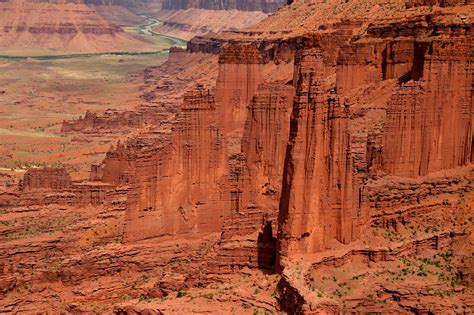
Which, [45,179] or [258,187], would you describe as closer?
[258,187]

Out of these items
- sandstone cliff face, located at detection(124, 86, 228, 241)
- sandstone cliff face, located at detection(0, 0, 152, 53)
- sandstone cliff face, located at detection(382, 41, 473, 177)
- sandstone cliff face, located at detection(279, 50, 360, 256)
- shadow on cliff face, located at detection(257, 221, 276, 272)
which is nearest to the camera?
sandstone cliff face, located at detection(279, 50, 360, 256)

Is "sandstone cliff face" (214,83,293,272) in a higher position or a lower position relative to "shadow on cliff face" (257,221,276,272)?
higher

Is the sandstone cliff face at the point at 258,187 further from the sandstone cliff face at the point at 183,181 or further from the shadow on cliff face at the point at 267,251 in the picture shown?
the sandstone cliff face at the point at 183,181

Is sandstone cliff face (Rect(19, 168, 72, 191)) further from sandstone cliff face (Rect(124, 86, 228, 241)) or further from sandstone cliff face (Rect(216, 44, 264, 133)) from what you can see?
sandstone cliff face (Rect(124, 86, 228, 241))

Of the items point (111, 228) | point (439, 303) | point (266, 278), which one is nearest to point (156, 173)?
point (111, 228)

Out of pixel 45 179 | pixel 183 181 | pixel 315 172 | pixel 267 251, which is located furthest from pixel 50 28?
pixel 315 172

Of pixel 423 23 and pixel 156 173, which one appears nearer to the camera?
pixel 156 173

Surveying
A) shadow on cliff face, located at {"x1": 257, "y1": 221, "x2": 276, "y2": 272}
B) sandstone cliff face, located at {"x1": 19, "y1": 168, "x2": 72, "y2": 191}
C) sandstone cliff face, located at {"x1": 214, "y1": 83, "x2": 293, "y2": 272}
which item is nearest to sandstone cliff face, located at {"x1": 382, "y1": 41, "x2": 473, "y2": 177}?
sandstone cliff face, located at {"x1": 214, "y1": 83, "x2": 293, "y2": 272}

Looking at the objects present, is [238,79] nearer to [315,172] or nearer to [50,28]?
[315,172]

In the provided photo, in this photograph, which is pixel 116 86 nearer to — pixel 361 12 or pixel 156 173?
pixel 361 12
